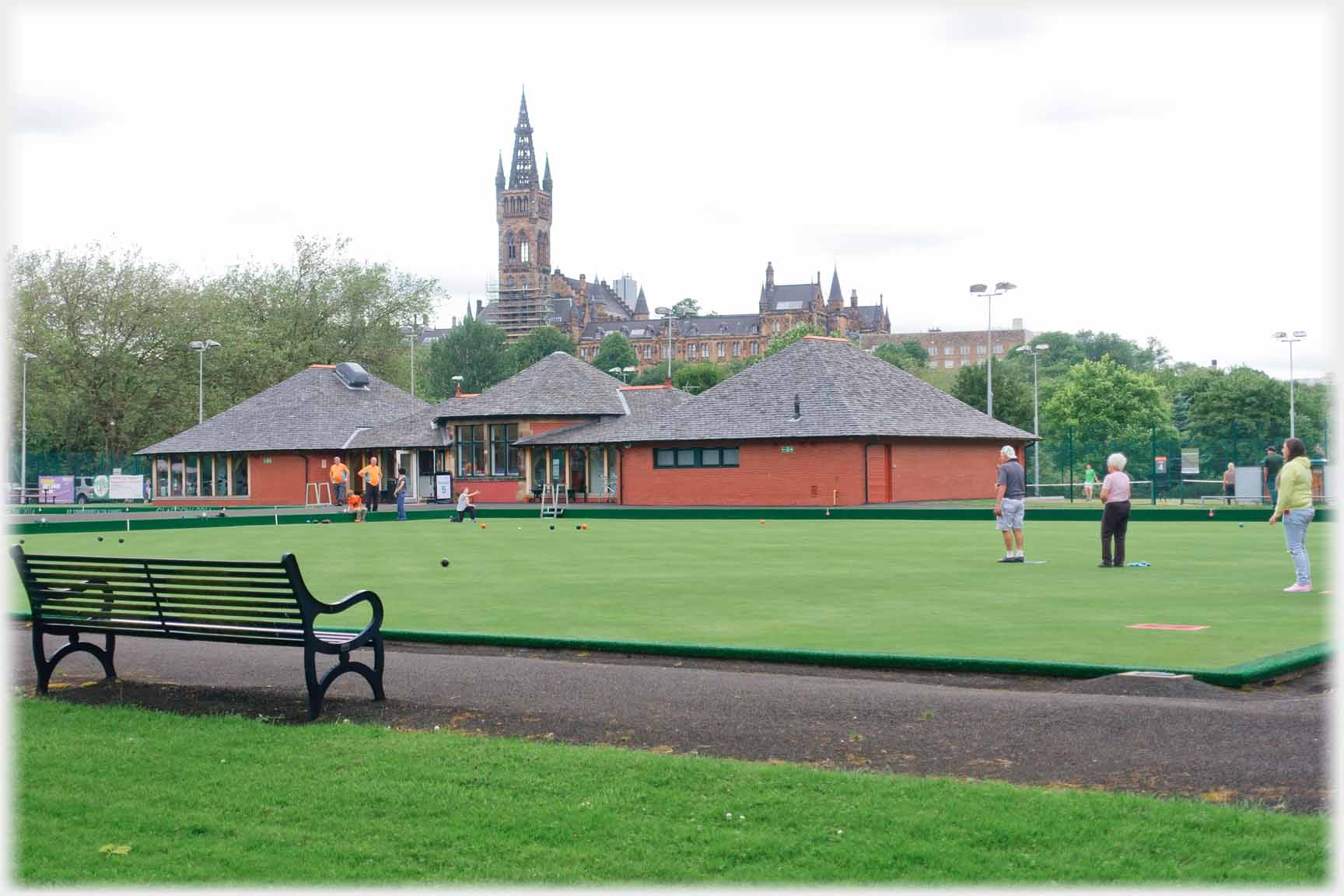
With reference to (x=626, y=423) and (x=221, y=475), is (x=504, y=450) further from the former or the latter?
(x=221, y=475)

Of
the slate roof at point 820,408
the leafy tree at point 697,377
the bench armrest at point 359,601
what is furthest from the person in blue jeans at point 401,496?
the leafy tree at point 697,377

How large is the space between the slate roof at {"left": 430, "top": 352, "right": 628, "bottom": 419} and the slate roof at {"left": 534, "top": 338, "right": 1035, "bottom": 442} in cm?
424

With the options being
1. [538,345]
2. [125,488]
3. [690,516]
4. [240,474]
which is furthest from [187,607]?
[538,345]

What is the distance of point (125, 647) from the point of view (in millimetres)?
11688

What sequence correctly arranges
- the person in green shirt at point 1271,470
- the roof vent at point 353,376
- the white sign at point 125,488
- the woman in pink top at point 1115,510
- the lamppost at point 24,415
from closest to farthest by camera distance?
the woman in pink top at point 1115,510, the person in green shirt at point 1271,470, the white sign at point 125,488, the lamppost at point 24,415, the roof vent at point 353,376

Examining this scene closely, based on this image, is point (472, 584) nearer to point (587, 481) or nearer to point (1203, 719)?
point (1203, 719)

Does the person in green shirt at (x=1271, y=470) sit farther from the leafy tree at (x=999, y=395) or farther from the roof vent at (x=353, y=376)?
the roof vent at (x=353, y=376)

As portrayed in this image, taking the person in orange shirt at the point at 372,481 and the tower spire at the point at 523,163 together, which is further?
the tower spire at the point at 523,163

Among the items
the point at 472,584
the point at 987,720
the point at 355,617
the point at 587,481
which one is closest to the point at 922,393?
the point at 587,481

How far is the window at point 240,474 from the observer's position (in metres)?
63.4

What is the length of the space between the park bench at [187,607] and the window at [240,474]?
5531cm

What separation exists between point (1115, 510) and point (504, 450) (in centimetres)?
4034

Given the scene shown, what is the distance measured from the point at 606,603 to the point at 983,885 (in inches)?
399

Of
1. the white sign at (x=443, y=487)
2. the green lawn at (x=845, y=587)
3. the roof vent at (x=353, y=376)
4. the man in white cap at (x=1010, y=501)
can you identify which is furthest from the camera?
the roof vent at (x=353, y=376)
